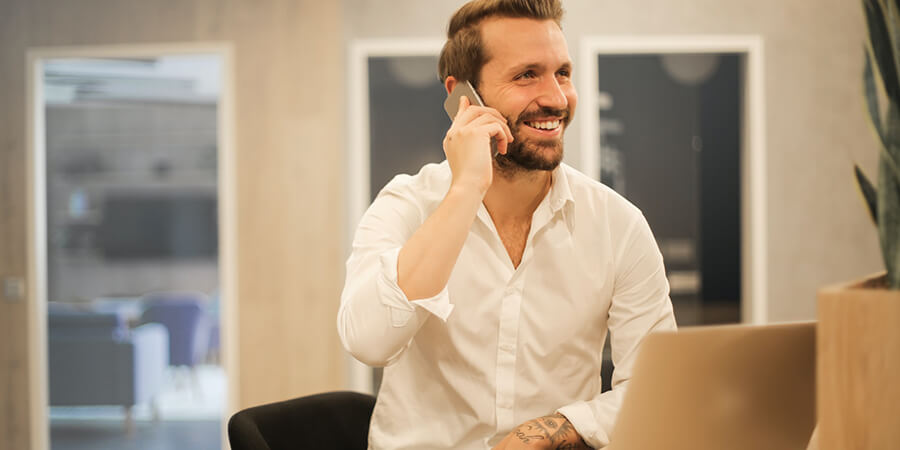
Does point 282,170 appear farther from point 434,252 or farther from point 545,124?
point 434,252

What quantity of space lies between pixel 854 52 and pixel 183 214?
894 cm

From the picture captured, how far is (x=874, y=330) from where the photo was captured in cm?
65

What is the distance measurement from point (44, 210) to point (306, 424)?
11.4 feet

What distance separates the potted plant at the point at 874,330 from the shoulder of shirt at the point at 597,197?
79 cm

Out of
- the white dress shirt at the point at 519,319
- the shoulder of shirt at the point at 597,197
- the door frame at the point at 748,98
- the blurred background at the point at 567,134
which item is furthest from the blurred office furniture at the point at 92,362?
the shoulder of shirt at the point at 597,197

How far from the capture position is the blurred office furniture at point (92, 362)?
5.39m

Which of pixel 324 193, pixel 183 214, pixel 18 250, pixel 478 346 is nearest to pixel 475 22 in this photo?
pixel 478 346

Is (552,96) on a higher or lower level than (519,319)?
higher

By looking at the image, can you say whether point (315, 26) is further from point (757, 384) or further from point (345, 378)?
point (757, 384)

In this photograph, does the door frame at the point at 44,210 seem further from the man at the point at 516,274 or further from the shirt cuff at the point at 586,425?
the shirt cuff at the point at 586,425

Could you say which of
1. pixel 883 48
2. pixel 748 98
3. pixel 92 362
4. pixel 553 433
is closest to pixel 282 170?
pixel 92 362

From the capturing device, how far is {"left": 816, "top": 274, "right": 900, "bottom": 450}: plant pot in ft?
2.13

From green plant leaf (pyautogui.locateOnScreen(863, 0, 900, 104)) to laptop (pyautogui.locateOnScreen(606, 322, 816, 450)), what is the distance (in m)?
0.25

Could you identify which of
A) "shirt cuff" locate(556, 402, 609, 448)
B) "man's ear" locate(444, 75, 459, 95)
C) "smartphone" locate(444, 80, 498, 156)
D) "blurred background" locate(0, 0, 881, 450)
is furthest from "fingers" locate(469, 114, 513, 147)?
"blurred background" locate(0, 0, 881, 450)
